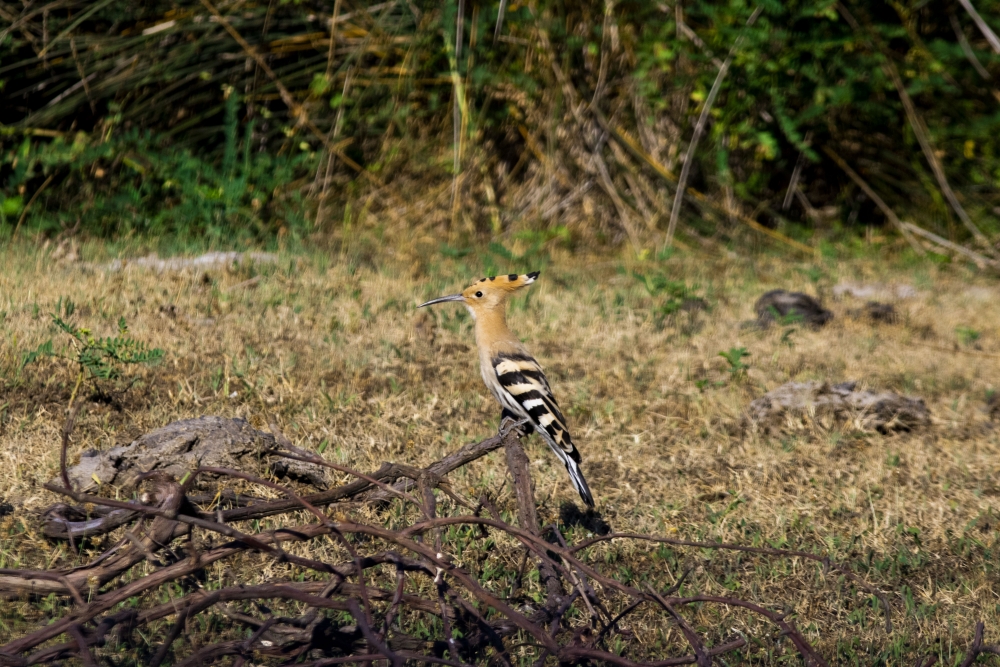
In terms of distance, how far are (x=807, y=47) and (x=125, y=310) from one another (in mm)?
5015

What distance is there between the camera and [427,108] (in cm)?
786

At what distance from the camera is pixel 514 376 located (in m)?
3.82

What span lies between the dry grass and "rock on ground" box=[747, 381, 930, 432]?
0.08m

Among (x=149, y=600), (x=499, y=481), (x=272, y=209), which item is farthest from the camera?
(x=272, y=209)

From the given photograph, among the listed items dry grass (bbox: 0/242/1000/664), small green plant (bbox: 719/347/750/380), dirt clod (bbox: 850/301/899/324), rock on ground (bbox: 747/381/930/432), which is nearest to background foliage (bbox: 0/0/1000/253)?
dry grass (bbox: 0/242/1000/664)

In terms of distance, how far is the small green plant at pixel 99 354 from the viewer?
440 centimetres

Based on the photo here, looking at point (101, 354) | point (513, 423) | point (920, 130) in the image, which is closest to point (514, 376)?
point (513, 423)

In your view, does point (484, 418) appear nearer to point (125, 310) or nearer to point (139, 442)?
point (139, 442)

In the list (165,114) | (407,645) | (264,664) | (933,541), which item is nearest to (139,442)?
(264,664)

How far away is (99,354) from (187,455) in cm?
124

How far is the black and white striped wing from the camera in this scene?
3.68m

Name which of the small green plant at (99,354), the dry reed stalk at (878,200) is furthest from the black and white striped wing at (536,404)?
the dry reed stalk at (878,200)

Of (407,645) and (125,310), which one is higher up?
(407,645)

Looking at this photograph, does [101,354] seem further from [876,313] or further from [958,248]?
[958,248]
